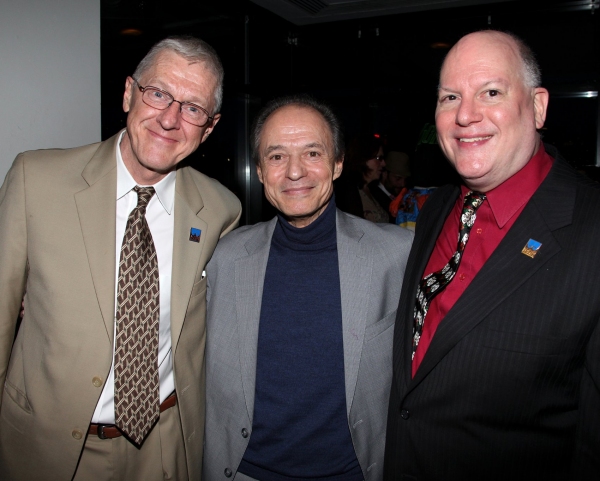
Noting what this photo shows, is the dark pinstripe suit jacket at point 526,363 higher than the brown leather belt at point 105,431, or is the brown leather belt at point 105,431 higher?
the dark pinstripe suit jacket at point 526,363

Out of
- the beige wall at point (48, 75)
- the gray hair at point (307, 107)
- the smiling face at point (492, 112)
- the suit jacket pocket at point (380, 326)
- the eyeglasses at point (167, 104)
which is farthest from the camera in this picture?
the beige wall at point (48, 75)

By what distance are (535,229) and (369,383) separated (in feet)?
2.54

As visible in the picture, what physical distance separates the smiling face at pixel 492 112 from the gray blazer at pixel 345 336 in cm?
47

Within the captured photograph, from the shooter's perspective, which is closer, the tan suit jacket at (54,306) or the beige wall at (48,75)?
the tan suit jacket at (54,306)

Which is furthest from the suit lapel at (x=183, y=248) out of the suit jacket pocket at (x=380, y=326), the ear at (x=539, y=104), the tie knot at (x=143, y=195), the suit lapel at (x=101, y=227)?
the ear at (x=539, y=104)

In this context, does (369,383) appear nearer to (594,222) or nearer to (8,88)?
(594,222)

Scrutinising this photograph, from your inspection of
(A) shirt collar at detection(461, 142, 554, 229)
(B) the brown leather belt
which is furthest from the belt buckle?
(A) shirt collar at detection(461, 142, 554, 229)

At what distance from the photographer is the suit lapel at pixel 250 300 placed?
1.82m

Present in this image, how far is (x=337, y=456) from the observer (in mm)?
1768

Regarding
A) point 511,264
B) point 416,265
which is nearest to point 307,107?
point 416,265

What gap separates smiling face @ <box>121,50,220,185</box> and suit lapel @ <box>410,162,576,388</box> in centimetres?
117

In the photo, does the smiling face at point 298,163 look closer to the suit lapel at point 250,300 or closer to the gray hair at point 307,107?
the gray hair at point 307,107

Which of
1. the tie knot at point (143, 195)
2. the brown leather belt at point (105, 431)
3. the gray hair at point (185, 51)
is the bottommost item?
the brown leather belt at point (105, 431)

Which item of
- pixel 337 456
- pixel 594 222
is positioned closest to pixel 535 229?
pixel 594 222
